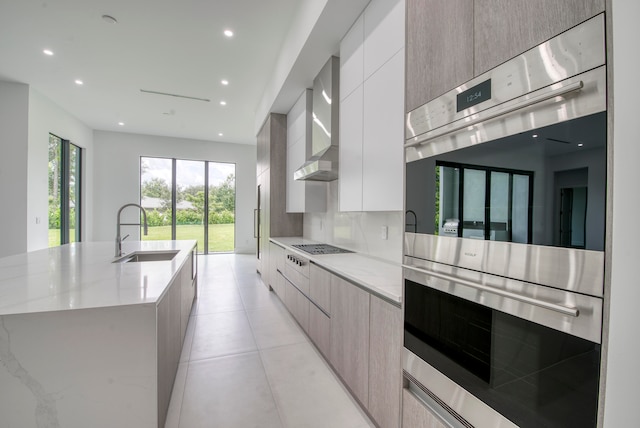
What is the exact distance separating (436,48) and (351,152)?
124cm

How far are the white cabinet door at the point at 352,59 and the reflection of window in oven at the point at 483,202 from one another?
1461 mm

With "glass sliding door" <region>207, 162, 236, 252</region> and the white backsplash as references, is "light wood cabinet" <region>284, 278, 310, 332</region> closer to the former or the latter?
the white backsplash

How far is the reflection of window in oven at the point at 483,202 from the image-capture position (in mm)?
854

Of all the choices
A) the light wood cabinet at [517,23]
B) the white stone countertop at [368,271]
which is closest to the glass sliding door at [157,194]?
the white stone countertop at [368,271]

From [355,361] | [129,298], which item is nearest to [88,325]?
[129,298]

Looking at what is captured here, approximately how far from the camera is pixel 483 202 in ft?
3.22

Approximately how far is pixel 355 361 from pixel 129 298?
1370 millimetres

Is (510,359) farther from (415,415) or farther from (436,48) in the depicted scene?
(436,48)

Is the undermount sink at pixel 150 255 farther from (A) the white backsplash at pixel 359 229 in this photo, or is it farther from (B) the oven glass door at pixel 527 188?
(B) the oven glass door at pixel 527 188

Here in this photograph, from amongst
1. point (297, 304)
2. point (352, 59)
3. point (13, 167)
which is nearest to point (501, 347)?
point (352, 59)

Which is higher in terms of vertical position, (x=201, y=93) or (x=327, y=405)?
(x=201, y=93)

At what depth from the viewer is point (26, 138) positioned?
479cm

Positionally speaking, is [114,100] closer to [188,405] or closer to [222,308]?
[222,308]

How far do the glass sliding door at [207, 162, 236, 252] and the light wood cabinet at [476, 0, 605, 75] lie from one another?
8407 mm
